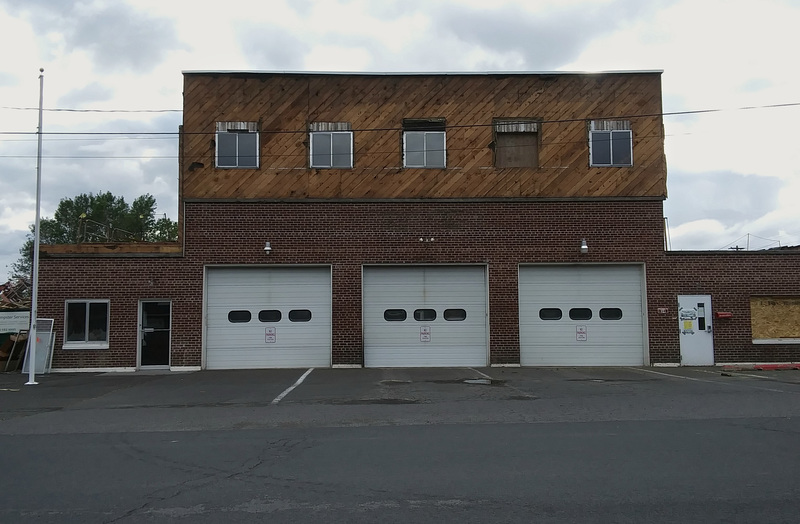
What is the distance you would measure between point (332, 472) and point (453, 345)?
1325 cm

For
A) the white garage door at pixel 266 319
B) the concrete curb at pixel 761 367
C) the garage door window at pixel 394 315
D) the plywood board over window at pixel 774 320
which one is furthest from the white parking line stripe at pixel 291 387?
the plywood board over window at pixel 774 320

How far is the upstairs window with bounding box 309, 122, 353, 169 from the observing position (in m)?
20.5

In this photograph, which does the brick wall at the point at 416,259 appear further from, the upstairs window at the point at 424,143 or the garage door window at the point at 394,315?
the upstairs window at the point at 424,143

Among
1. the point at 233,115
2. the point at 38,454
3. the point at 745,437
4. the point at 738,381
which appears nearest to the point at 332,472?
the point at 38,454

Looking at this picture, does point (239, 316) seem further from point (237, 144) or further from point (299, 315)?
point (237, 144)

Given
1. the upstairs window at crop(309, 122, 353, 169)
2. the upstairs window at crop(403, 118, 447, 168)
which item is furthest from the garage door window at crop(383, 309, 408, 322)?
the upstairs window at crop(309, 122, 353, 169)

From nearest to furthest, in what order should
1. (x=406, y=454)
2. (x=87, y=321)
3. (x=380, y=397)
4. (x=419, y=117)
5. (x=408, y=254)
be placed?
(x=406, y=454), (x=380, y=397), (x=87, y=321), (x=408, y=254), (x=419, y=117)

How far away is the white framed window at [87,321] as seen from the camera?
20047 mm

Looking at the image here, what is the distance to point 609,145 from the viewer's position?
2077cm

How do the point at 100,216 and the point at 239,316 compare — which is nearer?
the point at 239,316

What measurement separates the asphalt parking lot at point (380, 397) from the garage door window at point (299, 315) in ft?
5.25

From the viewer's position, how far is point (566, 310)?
20547mm

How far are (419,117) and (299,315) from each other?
6991mm

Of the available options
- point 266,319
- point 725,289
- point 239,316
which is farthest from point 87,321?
point 725,289
